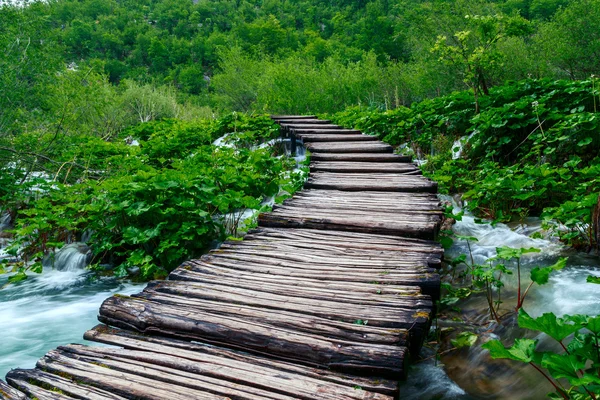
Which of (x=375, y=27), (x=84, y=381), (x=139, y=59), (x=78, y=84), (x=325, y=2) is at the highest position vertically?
(x=325, y=2)

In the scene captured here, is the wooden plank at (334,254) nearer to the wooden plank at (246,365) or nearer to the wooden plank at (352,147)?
the wooden plank at (246,365)

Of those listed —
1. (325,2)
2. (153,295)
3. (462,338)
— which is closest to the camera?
(153,295)

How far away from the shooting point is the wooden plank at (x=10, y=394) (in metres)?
1.82

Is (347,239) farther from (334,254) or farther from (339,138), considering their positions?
(339,138)

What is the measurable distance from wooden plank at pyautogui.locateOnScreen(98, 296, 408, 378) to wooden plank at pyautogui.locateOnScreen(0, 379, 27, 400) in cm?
64

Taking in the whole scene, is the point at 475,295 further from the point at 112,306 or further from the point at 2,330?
the point at 2,330

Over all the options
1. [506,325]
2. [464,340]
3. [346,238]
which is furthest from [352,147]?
[464,340]

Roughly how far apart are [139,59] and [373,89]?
212 ft

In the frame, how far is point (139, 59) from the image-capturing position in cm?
7225

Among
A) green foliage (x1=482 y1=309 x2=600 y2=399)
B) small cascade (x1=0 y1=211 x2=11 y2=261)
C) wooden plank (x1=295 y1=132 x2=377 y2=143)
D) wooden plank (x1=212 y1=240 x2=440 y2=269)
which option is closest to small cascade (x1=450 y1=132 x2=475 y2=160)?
wooden plank (x1=295 y1=132 x2=377 y2=143)

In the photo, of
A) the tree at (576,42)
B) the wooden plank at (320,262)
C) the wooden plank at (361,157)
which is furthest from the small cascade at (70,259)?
the tree at (576,42)

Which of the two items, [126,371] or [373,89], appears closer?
[126,371]

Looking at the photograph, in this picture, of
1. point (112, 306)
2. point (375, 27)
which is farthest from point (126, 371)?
point (375, 27)

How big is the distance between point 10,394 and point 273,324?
3.94 ft
